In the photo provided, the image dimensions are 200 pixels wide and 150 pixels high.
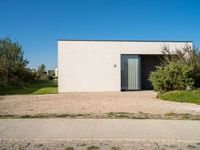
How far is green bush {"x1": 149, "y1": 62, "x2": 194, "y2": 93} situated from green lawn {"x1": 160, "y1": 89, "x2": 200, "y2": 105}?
0.90 m

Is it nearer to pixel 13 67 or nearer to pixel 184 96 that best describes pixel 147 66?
pixel 184 96

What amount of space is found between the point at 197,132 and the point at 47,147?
4.08 meters

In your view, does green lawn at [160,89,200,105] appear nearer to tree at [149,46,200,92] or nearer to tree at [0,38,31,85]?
tree at [149,46,200,92]

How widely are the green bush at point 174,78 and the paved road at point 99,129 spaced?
8317mm

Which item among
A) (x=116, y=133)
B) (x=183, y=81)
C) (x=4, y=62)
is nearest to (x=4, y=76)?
(x=4, y=62)

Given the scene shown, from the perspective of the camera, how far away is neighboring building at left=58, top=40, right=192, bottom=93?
20969mm

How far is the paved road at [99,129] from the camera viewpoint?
249 inches

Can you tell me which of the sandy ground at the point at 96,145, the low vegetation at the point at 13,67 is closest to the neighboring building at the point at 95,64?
the low vegetation at the point at 13,67

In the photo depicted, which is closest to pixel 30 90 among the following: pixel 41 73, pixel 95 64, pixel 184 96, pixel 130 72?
pixel 95 64

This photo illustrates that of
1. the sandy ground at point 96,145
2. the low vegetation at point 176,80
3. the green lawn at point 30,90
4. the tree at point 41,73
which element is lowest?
the sandy ground at point 96,145

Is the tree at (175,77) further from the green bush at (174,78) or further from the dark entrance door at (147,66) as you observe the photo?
the dark entrance door at (147,66)

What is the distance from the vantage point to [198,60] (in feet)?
59.3

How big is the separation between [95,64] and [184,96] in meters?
8.81

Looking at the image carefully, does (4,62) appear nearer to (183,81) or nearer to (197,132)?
(183,81)
